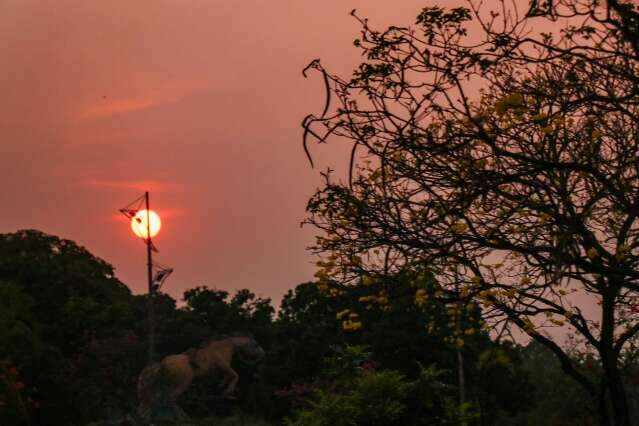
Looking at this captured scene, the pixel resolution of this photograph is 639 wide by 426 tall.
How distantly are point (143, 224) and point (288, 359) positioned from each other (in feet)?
25.8

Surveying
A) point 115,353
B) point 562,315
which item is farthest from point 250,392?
point 562,315

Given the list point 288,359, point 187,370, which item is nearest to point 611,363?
point 187,370

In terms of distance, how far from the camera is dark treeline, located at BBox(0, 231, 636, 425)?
22078mm

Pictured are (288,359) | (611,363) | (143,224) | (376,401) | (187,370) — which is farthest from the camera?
(288,359)

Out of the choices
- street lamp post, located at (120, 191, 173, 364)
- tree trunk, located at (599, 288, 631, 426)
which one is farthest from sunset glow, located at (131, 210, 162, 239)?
tree trunk, located at (599, 288, 631, 426)

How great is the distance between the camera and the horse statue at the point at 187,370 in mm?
37906

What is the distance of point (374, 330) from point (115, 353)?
14.5 metres

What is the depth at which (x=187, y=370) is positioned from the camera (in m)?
38.9

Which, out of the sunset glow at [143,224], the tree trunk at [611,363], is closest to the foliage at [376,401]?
the tree trunk at [611,363]

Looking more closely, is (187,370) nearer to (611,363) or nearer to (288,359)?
(288,359)

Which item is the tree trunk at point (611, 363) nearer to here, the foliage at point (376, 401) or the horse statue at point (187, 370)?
the foliage at point (376, 401)

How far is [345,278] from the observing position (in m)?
17.1

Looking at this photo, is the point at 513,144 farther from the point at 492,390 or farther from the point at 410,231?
the point at 492,390

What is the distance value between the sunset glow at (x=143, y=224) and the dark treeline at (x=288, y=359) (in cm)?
550
